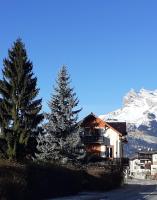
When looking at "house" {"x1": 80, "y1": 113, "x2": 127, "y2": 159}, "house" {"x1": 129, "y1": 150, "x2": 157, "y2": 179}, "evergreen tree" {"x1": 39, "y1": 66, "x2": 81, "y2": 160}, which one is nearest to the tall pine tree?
"evergreen tree" {"x1": 39, "y1": 66, "x2": 81, "y2": 160}

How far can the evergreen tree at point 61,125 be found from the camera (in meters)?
56.4

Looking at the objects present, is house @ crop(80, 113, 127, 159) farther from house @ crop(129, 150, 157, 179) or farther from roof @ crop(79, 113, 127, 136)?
house @ crop(129, 150, 157, 179)

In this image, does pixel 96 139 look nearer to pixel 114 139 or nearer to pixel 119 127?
pixel 114 139

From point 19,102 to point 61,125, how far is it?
4.90 metres

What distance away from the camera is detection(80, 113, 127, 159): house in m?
92.8

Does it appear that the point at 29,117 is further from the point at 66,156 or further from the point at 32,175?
the point at 32,175

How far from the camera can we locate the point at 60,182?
43781mm

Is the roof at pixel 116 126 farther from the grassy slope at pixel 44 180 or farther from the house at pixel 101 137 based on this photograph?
the grassy slope at pixel 44 180

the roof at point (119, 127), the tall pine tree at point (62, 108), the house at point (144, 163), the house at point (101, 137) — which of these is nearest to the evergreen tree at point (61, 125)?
the tall pine tree at point (62, 108)

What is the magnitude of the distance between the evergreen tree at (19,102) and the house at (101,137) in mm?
34547

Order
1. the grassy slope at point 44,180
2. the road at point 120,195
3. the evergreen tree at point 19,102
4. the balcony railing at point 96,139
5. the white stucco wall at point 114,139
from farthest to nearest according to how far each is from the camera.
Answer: the white stucco wall at point 114,139 → the balcony railing at point 96,139 → the evergreen tree at point 19,102 → the road at point 120,195 → the grassy slope at point 44,180

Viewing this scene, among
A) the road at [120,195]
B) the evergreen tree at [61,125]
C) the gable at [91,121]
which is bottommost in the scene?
the road at [120,195]

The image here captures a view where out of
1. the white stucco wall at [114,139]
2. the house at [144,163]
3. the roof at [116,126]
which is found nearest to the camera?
the roof at [116,126]

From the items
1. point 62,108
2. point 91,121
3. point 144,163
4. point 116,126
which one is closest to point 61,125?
point 62,108
